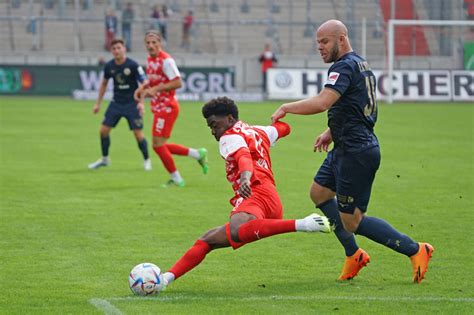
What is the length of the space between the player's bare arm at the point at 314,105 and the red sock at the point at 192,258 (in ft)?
3.90

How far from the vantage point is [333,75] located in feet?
25.6

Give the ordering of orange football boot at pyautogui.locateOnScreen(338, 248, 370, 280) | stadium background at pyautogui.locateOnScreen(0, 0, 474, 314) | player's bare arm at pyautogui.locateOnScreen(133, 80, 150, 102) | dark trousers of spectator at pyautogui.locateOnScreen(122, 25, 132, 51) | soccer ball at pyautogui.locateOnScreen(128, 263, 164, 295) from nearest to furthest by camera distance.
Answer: soccer ball at pyautogui.locateOnScreen(128, 263, 164, 295)
stadium background at pyautogui.locateOnScreen(0, 0, 474, 314)
orange football boot at pyautogui.locateOnScreen(338, 248, 370, 280)
player's bare arm at pyautogui.locateOnScreen(133, 80, 150, 102)
dark trousers of spectator at pyautogui.locateOnScreen(122, 25, 132, 51)

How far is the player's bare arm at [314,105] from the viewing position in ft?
24.9

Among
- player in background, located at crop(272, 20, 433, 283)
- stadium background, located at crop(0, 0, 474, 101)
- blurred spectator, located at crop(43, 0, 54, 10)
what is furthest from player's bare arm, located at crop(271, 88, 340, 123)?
blurred spectator, located at crop(43, 0, 54, 10)

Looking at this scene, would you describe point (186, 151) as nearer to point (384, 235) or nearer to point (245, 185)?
point (384, 235)

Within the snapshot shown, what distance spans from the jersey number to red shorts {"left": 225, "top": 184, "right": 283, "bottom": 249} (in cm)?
99

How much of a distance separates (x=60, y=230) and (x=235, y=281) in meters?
3.36

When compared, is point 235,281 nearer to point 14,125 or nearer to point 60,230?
point 60,230

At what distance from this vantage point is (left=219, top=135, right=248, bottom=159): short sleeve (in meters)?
7.83

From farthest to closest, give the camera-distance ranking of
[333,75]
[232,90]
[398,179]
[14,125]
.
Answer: [232,90], [14,125], [398,179], [333,75]

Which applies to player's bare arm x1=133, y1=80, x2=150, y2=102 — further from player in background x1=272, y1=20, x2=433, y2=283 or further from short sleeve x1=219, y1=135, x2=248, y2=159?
short sleeve x1=219, y1=135, x2=248, y2=159

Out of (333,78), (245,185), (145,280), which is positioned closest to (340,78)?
(333,78)

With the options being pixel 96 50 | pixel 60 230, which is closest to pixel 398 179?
pixel 60 230

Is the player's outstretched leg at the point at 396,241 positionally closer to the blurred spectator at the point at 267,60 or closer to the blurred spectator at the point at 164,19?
the blurred spectator at the point at 267,60
